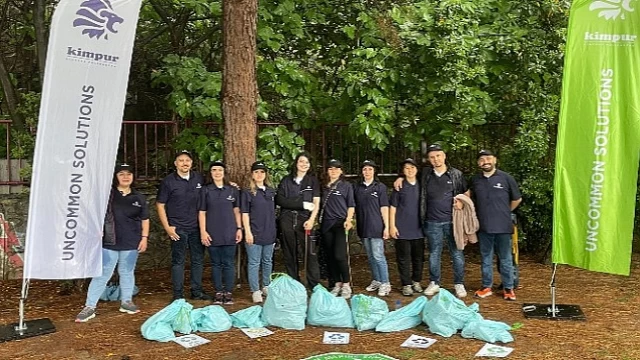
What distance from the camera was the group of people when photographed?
6.66m

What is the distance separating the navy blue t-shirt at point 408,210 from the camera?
7133 millimetres

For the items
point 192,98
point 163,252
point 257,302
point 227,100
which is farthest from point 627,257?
point 163,252

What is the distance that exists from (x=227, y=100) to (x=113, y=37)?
157 cm

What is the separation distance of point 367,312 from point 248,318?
1106mm

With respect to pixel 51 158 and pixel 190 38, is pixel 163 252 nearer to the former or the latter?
pixel 190 38

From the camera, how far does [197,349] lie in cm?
560

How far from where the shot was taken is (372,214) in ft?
23.2

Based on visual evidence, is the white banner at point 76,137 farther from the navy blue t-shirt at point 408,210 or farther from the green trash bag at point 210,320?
the navy blue t-shirt at point 408,210

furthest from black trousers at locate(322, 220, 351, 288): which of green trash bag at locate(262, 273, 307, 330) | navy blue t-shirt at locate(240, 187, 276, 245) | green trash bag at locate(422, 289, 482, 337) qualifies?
green trash bag at locate(422, 289, 482, 337)

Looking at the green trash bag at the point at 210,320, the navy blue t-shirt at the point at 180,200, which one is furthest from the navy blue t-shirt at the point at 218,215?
the green trash bag at the point at 210,320

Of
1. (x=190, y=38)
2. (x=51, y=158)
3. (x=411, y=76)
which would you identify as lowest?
(x=51, y=158)

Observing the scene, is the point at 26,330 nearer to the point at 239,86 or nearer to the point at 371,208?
the point at 239,86

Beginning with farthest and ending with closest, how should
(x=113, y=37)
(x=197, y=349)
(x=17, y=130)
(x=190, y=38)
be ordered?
1. (x=190, y=38)
2. (x=17, y=130)
3. (x=113, y=37)
4. (x=197, y=349)

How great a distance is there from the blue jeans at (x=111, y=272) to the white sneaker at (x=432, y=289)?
309 centimetres
